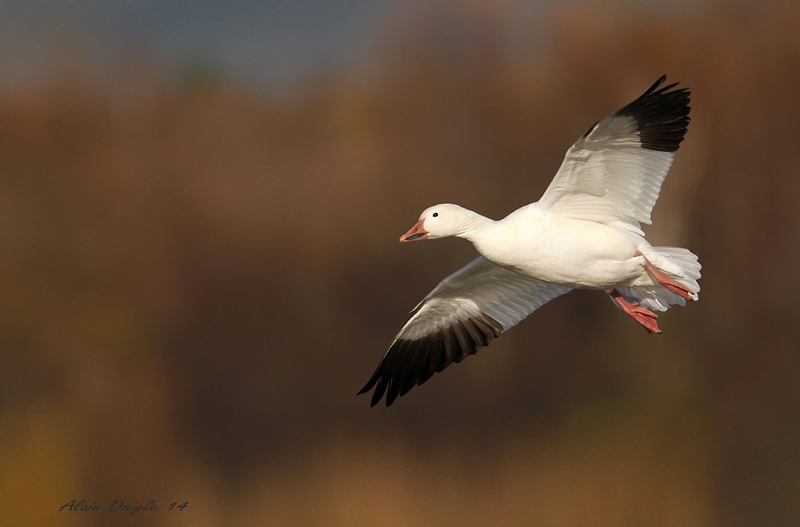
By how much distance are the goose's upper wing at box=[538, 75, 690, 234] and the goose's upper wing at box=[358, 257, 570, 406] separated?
99cm

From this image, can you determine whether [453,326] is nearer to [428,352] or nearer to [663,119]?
[428,352]

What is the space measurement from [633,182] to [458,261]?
25.3ft

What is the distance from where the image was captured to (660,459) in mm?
13227

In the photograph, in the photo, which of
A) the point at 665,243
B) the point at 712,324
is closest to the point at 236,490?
the point at 665,243

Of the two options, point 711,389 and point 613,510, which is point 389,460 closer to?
point 613,510

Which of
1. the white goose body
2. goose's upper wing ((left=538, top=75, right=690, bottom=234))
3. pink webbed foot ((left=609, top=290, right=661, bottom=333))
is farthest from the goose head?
pink webbed foot ((left=609, top=290, right=661, bottom=333))

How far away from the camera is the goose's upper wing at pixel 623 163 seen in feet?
15.0

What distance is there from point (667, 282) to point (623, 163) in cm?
82

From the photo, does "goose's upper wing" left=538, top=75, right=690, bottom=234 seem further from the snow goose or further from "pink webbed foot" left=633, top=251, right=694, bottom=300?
"pink webbed foot" left=633, top=251, right=694, bottom=300

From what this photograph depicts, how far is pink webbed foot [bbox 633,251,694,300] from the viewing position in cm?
493

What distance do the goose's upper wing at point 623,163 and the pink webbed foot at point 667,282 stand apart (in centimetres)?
23

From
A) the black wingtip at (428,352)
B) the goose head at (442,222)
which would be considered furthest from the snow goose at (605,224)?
the black wingtip at (428,352)

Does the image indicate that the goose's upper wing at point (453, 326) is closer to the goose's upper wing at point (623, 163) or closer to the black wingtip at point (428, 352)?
the black wingtip at point (428, 352)

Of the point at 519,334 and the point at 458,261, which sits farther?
the point at 519,334
